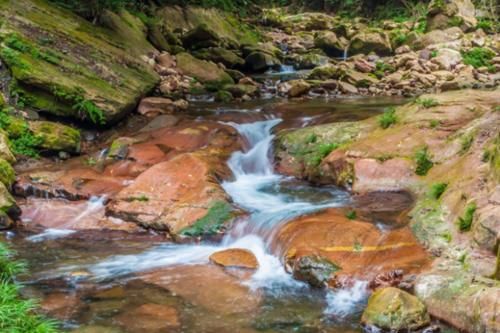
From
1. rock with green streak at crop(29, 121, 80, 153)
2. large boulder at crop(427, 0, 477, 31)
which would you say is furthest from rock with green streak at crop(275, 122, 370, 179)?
large boulder at crop(427, 0, 477, 31)

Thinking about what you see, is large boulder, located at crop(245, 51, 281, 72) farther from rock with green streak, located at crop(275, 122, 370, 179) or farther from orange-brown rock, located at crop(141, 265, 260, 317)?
orange-brown rock, located at crop(141, 265, 260, 317)

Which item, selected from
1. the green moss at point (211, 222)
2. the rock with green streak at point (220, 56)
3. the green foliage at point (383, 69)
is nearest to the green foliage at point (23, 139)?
the green moss at point (211, 222)

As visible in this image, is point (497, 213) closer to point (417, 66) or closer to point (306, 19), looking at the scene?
point (417, 66)

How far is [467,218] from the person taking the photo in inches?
255

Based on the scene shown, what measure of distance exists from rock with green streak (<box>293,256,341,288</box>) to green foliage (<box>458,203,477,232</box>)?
1434 mm

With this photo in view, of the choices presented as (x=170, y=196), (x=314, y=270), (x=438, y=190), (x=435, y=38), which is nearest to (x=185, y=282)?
(x=314, y=270)

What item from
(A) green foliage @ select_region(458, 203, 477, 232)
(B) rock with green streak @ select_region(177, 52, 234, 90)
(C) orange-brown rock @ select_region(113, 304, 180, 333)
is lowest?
(C) orange-brown rock @ select_region(113, 304, 180, 333)

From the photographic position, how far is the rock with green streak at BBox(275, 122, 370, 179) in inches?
395

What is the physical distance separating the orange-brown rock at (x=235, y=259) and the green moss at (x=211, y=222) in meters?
0.76

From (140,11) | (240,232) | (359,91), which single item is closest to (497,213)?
(240,232)

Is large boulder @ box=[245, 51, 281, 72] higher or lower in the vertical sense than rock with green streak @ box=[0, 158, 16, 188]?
higher

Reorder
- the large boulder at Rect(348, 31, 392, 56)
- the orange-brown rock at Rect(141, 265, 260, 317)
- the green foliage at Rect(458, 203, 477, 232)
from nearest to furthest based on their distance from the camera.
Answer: the orange-brown rock at Rect(141, 265, 260, 317)
the green foliage at Rect(458, 203, 477, 232)
the large boulder at Rect(348, 31, 392, 56)

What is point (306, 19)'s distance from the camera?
33.2 m

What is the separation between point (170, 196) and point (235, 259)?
209 centimetres
